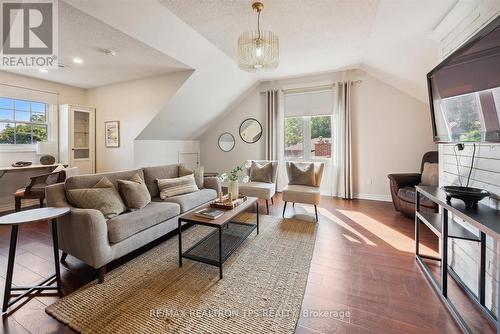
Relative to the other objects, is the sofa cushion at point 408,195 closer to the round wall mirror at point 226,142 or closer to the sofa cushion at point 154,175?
the sofa cushion at point 154,175

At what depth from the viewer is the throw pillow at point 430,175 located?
322 cm

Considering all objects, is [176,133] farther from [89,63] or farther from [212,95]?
[89,63]

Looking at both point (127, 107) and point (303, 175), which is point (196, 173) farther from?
point (127, 107)

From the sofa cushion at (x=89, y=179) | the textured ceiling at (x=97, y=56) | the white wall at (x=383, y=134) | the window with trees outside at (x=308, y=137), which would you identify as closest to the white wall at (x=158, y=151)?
the textured ceiling at (x=97, y=56)

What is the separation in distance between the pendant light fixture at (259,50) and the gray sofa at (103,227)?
1.88 meters

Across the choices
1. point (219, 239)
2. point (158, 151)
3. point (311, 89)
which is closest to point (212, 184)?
point (219, 239)

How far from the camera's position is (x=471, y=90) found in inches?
58.7

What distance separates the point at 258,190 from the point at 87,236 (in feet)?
8.26

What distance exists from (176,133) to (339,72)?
12.7ft

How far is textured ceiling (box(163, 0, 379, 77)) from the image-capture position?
7.60 ft

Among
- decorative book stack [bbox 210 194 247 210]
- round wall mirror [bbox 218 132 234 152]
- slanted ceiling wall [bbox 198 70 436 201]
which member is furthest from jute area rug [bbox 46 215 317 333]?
round wall mirror [bbox 218 132 234 152]

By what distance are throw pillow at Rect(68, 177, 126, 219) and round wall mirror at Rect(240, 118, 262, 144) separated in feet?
12.1

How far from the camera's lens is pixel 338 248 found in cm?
242

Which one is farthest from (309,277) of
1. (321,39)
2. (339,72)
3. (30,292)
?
(339,72)
